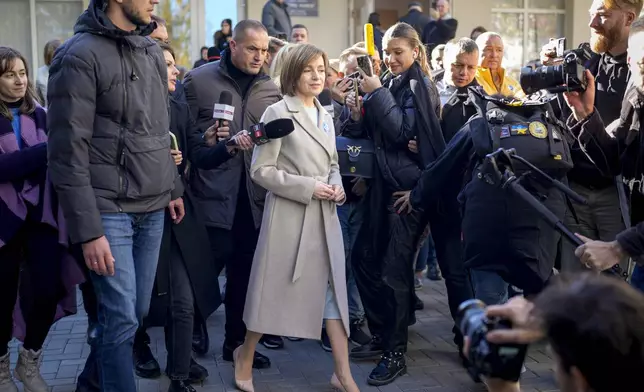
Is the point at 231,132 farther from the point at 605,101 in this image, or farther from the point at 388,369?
the point at 605,101

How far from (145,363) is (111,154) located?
6.43 ft

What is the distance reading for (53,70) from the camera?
369cm

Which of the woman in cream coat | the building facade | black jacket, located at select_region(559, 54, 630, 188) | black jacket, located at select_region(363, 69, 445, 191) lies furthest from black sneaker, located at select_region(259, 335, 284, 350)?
the building facade

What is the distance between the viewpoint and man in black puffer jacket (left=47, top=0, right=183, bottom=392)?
3.59 m

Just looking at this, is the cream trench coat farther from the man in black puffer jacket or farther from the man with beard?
the man with beard

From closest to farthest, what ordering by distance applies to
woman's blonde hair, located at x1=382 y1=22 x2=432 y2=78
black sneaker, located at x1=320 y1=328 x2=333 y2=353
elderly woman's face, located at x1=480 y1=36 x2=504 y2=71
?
woman's blonde hair, located at x1=382 y1=22 x2=432 y2=78 < black sneaker, located at x1=320 y1=328 x2=333 y2=353 < elderly woman's face, located at x1=480 y1=36 x2=504 y2=71

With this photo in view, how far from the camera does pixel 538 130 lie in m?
4.25

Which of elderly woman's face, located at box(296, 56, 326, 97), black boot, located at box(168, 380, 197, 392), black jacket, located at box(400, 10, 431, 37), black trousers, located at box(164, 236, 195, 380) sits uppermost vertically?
black jacket, located at box(400, 10, 431, 37)

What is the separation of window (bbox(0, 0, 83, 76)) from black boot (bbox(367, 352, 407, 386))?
11.4 metres

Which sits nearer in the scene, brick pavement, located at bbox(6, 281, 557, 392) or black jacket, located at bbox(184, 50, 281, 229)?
brick pavement, located at bbox(6, 281, 557, 392)

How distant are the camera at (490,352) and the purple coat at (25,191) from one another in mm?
3145

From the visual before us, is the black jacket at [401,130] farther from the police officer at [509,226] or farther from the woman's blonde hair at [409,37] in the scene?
the police officer at [509,226]

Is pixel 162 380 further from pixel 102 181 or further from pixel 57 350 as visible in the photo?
pixel 102 181

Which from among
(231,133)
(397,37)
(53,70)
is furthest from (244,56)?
(53,70)
